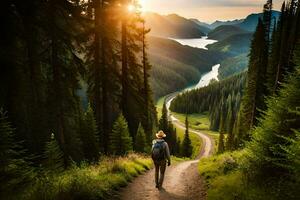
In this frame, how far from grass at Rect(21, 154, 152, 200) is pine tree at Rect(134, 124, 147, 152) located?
51.0 feet

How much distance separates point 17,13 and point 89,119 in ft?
72.6

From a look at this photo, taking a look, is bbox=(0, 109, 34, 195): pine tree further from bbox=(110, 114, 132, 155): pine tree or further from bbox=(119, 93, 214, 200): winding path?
bbox=(110, 114, 132, 155): pine tree

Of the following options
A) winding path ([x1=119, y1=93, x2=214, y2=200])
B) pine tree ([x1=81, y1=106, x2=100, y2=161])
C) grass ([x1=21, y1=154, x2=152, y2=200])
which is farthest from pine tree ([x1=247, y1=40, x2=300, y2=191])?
pine tree ([x1=81, y1=106, x2=100, y2=161])

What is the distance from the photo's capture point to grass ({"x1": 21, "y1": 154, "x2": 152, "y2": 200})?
9252 millimetres

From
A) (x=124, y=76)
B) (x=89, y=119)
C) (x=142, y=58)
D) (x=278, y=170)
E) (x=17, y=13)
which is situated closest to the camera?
(x=278, y=170)

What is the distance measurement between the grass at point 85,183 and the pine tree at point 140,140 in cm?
1555

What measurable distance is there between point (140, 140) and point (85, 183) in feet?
69.8

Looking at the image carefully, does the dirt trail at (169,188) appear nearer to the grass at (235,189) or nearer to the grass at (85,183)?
the grass at (85,183)

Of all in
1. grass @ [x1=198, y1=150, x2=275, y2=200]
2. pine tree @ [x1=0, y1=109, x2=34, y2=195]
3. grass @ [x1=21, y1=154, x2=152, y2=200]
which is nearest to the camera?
grass @ [x1=21, y1=154, x2=152, y2=200]

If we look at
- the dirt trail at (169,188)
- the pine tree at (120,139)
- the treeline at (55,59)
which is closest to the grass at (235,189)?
the dirt trail at (169,188)

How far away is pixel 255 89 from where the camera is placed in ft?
122

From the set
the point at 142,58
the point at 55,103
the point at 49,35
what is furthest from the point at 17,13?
the point at 142,58

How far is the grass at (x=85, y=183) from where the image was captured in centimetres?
925

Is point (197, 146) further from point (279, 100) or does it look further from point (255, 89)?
point (279, 100)
